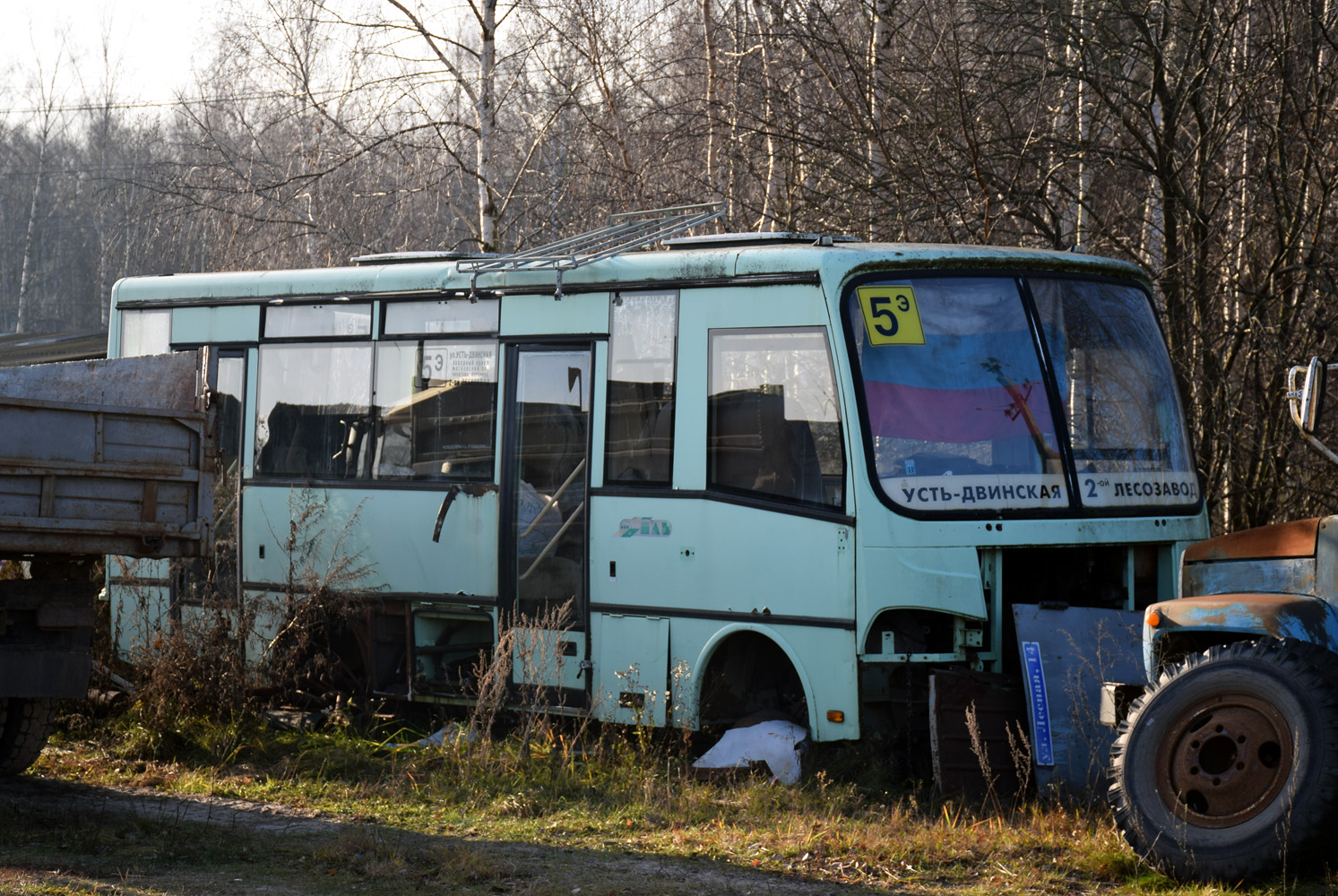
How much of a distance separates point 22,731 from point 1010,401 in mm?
5645

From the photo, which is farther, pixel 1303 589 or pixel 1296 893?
pixel 1303 589

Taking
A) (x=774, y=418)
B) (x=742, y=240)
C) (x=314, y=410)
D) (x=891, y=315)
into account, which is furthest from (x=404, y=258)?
(x=891, y=315)

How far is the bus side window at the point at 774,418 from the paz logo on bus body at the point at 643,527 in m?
0.38

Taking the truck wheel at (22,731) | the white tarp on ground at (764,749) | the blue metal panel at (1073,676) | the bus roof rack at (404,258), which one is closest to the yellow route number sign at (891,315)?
the blue metal panel at (1073,676)

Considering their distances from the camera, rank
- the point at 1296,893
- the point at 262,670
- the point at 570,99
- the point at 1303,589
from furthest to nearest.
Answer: the point at 570,99 → the point at 262,670 → the point at 1303,589 → the point at 1296,893

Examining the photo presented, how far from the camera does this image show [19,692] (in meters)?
7.22

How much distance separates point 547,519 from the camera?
859cm

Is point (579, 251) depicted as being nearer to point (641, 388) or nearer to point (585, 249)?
point (585, 249)

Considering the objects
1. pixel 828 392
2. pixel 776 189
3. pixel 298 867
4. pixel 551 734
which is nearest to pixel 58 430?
A: pixel 298 867

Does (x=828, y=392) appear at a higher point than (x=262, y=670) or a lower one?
higher

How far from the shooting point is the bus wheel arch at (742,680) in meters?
7.87

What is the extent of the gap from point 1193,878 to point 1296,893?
39 centimetres

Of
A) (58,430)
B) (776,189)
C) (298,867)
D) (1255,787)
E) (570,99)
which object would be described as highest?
(570,99)

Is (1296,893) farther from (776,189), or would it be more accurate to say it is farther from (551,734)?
(776,189)
